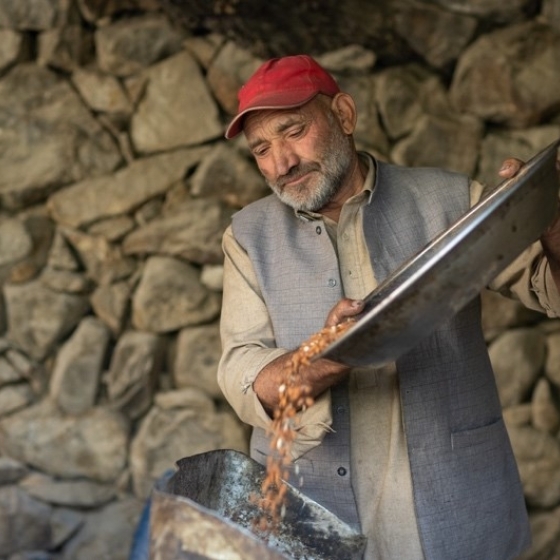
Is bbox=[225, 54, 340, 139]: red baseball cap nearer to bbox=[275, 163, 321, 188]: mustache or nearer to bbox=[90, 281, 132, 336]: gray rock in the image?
bbox=[275, 163, 321, 188]: mustache

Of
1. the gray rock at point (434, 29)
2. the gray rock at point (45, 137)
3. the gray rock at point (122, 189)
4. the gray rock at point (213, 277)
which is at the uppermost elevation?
the gray rock at point (434, 29)

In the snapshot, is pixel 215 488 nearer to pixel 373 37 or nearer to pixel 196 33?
pixel 373 37

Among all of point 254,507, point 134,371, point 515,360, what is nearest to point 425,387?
point 254,507

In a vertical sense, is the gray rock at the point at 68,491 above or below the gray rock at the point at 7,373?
below

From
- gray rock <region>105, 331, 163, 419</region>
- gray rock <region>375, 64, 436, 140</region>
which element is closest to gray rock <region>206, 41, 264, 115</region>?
gray rock <region>375, 64, 436, 140</region>

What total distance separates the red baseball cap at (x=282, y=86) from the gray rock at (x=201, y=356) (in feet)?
4.79

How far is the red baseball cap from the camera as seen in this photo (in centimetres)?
231

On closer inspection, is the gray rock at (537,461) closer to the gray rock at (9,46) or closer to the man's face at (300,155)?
the man's face at (300,155)

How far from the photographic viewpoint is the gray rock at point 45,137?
3.86 metres

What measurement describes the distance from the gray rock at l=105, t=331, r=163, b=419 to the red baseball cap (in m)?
1.55

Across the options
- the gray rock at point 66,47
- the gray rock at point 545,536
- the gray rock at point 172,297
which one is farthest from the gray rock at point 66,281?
the gray rock at point 545,536

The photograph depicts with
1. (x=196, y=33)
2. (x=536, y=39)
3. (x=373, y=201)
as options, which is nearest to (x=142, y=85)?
(x=196, y=33)


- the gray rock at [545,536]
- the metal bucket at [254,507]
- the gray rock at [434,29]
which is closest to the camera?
the metal bucket at [254,507]

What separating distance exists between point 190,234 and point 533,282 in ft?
5.67
